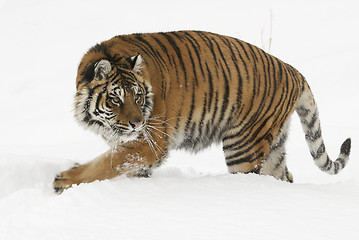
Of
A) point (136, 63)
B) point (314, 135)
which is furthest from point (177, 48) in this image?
point (314, 135)

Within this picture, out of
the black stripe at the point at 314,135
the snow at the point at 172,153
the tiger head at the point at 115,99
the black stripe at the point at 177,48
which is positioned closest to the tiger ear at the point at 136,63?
the tiger head at the point at 115,99

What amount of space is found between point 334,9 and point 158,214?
639 inches

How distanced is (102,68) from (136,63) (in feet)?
0.83

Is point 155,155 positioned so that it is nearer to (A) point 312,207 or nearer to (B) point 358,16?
(A) point 312,207

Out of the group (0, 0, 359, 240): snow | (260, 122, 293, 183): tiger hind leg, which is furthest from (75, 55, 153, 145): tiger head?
(260, 122, 293, 183): tiger hind leg

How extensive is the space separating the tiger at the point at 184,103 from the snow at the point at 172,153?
262mm

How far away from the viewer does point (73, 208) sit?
2777 millimetres

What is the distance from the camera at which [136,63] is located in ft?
11.0

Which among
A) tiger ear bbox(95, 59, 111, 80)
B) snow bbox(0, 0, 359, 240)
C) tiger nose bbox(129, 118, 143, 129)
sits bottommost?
snow bbox(0, 0, 359, 240)

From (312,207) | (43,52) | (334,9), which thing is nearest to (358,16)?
(334,9)

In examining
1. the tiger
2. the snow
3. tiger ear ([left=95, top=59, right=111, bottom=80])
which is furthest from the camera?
the tiger

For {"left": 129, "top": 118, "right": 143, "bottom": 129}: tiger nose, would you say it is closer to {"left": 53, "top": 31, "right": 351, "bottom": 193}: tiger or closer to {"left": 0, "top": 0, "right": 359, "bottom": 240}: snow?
{"left": 53, "top": 31, "right": 351, "bottom": 193}: tiger

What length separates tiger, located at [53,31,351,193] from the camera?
3327 mm

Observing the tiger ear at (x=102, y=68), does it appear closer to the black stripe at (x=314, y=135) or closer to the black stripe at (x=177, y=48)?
the black stripe at (x=177, y=48)
